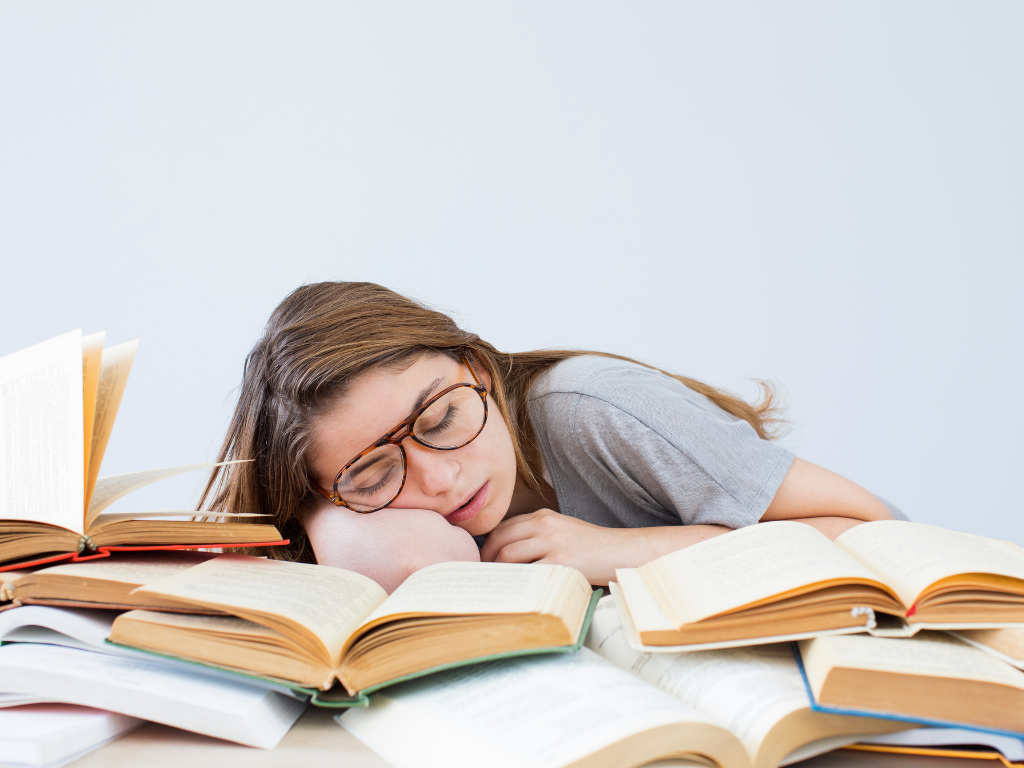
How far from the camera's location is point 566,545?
1038mm

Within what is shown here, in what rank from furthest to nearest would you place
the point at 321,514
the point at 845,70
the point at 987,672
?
the point at 845,70, the point at 321,514, the point at 987,672

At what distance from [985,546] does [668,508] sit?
696 mm

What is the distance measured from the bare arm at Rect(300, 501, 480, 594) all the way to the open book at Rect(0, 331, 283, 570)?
21 cm

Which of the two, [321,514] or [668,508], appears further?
[668,508]

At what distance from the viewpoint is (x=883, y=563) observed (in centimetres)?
59

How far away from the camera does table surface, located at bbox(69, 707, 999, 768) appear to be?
470 millimetres

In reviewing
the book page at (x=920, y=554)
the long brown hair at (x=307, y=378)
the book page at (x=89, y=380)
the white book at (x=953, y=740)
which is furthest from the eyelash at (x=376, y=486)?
the white book at (x=953, y=740)

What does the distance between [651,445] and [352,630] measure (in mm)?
708

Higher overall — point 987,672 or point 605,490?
point 987,672

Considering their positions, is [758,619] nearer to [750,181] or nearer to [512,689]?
[512,689]

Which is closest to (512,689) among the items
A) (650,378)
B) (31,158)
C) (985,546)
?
(985,546)

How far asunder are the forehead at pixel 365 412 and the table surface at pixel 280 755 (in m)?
0.54

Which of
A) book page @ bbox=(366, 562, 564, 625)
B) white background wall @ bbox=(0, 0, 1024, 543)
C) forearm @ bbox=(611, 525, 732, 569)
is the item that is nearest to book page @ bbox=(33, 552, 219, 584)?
book page @ bbox=(366, 562, 564, 625)

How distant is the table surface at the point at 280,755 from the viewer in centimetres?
47
